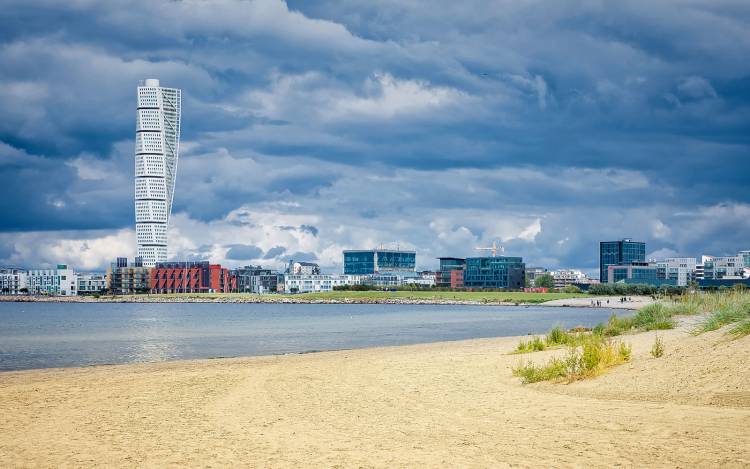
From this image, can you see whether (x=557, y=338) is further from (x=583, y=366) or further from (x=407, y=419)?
(x=407, y=419)

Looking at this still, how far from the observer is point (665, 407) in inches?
573

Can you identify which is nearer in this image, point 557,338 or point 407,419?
point 407,419

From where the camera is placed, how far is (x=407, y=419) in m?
15.4


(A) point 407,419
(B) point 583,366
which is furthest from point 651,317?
(A) point 407,419

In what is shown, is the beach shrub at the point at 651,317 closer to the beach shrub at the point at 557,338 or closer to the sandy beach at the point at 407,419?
the beach shrub at the point at 557,338

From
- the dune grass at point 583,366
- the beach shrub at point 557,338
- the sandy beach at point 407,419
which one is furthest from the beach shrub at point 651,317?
the dune grass at point 583,366

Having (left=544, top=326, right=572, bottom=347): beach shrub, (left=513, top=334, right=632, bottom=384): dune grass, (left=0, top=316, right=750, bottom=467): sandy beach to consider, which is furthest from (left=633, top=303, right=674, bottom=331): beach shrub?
(left=513, top=334, right=632, bottom=384): dune grass

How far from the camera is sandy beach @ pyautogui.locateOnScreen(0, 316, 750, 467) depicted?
38.5 ft

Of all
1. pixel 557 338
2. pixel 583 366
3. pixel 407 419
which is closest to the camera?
pixel 407 419

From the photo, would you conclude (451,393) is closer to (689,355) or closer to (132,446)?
(689,355)

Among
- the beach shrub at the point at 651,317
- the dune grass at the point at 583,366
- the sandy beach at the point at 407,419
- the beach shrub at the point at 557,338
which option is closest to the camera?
the sandy beach at the point at 407,419

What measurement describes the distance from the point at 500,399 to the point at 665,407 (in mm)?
4038

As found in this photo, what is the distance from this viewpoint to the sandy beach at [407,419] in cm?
1173

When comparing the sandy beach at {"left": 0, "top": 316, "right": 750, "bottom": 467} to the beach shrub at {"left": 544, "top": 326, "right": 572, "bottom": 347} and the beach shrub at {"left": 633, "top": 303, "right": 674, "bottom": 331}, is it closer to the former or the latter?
the beach shrub at {"left": 544, "top": 326, "right": 572, "bottom": 347}
